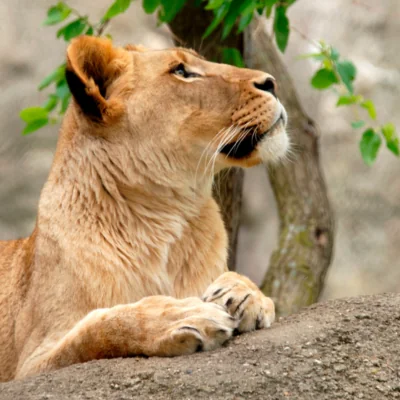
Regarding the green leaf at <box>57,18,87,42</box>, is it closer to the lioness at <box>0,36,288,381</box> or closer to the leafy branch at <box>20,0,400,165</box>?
the leafy branch at <box>20,0,400,165</box>

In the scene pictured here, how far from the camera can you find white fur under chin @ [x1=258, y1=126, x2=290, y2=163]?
297 cm

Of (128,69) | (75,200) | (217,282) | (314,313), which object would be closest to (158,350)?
(217,282)

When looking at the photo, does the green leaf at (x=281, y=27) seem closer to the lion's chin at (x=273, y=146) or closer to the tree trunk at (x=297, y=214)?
the lion's chin at (x=273, y=146)

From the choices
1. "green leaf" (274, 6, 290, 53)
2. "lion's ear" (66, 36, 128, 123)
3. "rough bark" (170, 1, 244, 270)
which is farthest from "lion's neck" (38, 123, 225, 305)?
"rough bark" (170, 1, 244, 270)

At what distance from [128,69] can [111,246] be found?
68 centimetres

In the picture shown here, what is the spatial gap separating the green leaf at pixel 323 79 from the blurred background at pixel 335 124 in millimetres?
4748

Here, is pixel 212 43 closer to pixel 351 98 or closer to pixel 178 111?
pixel 351 98

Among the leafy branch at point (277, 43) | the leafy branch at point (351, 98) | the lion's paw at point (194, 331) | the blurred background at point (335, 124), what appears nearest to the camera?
the lion's paw at point (194, 331)

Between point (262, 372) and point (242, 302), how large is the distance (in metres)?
0.42

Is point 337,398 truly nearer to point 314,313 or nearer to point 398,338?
point 398,338

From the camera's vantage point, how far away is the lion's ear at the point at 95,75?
297 centimetres

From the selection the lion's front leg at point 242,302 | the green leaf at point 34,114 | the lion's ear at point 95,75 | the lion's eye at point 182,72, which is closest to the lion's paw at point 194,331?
the lion's front leg at point 242,302

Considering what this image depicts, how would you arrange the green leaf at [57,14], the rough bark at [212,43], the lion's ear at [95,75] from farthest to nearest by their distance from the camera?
the rough bark at [212,43] → the green leaf at [57,14] → the lion's ear at [95,75]

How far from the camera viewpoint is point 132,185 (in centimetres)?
300
